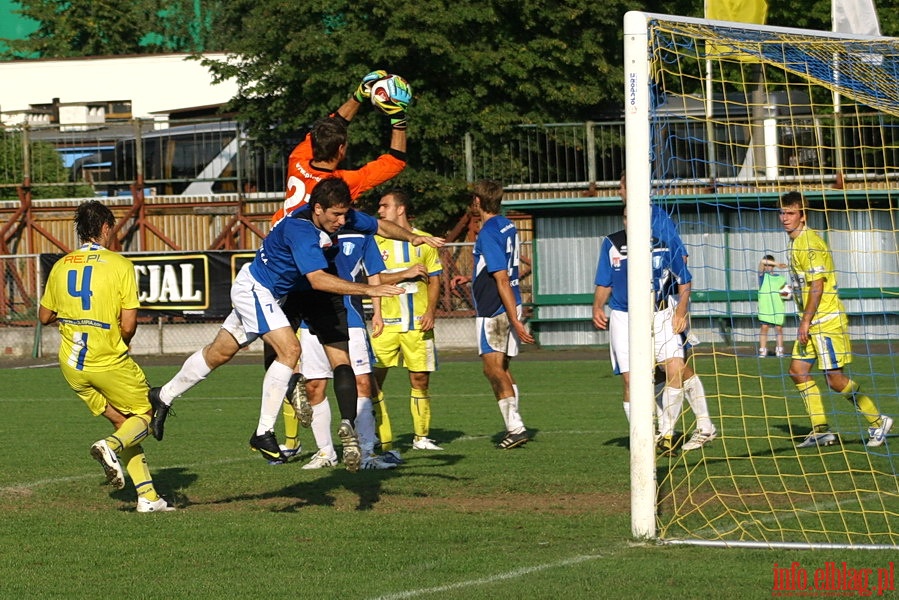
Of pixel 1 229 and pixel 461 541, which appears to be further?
pixel 1 229

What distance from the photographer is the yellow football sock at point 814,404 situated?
11047mm

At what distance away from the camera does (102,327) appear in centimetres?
829

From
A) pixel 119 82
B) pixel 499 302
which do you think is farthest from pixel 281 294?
pixel 119 82

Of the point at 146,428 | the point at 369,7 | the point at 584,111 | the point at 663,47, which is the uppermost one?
the point at 369,7

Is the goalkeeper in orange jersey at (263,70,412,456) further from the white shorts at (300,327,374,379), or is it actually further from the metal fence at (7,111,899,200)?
the metal fence at (7,111,899,200)

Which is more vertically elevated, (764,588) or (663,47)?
(663,47)

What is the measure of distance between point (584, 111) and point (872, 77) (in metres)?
22.9

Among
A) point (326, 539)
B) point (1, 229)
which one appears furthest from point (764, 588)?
point (1, 229)

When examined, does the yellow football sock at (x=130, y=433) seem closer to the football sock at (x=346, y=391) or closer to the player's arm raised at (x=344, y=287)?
the football sock at (x=346, y=391)

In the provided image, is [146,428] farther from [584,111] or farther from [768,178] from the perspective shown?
[584,111]

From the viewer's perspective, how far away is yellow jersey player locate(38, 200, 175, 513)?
27.1ft

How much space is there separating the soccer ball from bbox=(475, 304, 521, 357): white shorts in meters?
2.66

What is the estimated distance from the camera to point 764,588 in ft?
19.7

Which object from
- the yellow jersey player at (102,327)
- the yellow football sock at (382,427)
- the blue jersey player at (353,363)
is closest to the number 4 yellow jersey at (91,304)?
the yellow jersey player at (102,327)
